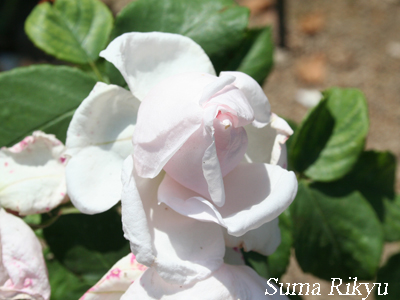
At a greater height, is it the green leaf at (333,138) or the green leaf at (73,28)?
the green leaf at (73,28)

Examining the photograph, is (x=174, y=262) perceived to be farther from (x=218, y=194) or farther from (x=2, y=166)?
(x=2, y=166)

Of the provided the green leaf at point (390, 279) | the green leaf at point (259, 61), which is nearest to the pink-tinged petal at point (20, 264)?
the green leaf at point (259, 61)

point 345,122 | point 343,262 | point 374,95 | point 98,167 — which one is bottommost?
point 374,95

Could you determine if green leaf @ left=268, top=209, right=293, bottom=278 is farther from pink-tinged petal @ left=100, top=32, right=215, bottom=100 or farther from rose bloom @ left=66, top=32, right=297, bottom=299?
pink-tinged petal @ left=100, top=32, right=215, bottom=100

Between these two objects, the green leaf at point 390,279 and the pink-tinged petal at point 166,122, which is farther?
the green leaf at point 390,279

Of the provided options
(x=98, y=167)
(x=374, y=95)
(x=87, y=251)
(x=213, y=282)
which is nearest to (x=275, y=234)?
(x=213, y=282)

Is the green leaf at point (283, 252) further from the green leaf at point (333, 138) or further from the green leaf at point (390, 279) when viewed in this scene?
the green leaf at point (390, 279)

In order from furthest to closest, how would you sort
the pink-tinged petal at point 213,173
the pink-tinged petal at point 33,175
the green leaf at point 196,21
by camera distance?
the green leaf at point 196,21 < the pink-tinged petal at point 33,175 < the pink-tinged petal at point 213,173
